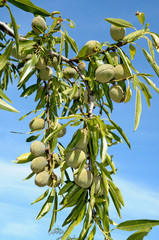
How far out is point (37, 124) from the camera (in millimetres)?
1844

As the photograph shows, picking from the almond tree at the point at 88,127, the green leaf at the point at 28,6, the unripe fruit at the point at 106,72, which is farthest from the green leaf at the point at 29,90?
the green leaf at the point at 28,6

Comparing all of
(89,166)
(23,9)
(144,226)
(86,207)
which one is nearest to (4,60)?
(23,9)

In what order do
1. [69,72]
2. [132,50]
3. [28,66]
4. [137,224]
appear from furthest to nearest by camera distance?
[69,72] < [28,66] < [132,50] < [137,224]

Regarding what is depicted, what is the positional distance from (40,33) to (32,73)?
31 cm

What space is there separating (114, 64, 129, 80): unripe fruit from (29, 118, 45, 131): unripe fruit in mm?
579

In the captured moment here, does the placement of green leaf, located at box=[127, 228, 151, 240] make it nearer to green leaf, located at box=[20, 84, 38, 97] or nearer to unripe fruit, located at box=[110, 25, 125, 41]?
unripe fruit, located at box=[110, 25, 125, 41]

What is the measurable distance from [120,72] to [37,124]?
2.06 feet

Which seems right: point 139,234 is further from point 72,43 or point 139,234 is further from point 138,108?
point 72,43

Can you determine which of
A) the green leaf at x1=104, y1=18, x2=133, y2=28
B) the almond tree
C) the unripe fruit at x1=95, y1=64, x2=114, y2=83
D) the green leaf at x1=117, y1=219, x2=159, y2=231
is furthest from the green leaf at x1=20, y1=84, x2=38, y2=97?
the green leaf at x1=117, y1=219, x2=159, y2=231

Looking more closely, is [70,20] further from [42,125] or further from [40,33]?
[42,125]

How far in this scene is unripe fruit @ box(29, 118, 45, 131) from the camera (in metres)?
1.84

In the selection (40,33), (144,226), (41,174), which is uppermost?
(40,33)

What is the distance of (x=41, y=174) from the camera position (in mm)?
1641

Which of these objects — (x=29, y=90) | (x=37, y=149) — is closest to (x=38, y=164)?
(x=37, y=149)
